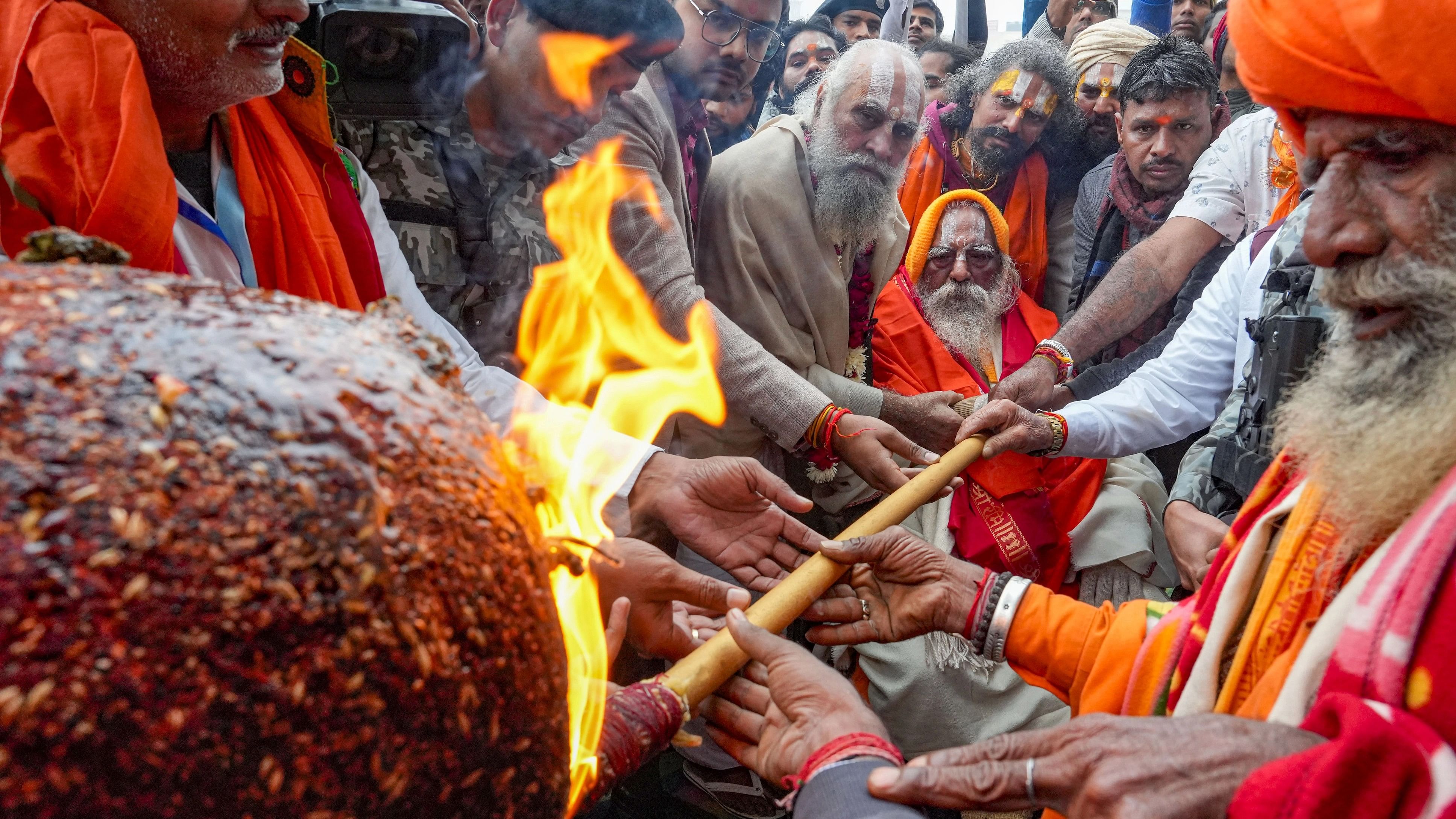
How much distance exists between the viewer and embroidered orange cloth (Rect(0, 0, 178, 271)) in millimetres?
1504

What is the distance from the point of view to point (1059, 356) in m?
4.85

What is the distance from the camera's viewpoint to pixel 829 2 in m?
7.47

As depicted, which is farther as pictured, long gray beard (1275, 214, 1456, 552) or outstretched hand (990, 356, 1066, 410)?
outstretched hand (990, 356, 1066, 410)

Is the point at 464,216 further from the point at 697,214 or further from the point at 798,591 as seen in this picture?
the point at 798,591

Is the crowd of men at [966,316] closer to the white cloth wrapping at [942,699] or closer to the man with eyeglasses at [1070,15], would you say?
the white cloth wrapping at [942,699]

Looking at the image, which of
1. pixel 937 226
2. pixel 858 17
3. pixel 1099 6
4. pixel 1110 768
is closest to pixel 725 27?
pixel 937 226

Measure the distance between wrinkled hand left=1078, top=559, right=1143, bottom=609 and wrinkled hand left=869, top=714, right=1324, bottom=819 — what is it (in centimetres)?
292

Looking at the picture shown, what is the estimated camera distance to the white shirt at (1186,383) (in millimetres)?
3852

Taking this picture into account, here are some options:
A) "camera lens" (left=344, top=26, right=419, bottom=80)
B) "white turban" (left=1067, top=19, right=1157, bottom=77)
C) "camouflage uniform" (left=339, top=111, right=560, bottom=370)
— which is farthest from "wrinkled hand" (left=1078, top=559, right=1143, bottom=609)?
"white turban" (left=1067, top=19, right=1157, bottom=77)

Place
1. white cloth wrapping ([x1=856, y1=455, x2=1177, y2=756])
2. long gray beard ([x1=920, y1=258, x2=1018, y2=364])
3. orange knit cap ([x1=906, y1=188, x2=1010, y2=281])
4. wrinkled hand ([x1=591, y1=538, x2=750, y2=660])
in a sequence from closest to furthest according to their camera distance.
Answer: wrinkled hand ([x1=591, y1=538, x2=750, y2=660]), white cloth wrapping ([x1=856, y1=455, x2=1177, y2=756]), long gray beard ([x1=920, y1=258, x2=1018, y2=364]), orange knit cap ([x1=906, y1=188, x2=1010, y2=281])

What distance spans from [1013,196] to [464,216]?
13.6ft

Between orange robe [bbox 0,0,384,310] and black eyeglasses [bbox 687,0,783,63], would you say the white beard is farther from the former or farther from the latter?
orange robe [bbox 0,0,384,310]

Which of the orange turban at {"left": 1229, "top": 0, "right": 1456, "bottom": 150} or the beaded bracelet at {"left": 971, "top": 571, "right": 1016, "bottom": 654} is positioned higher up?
the orange turban at {"left": 1229, "top": 0, "right": 1456, "bottom": 150}

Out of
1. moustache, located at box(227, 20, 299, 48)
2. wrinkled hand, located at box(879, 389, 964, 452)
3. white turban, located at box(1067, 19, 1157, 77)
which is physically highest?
white turban, located at box(1067, 19, 1157, 77)
